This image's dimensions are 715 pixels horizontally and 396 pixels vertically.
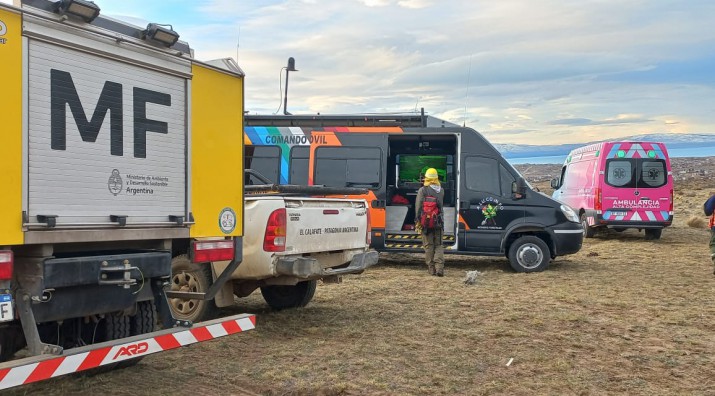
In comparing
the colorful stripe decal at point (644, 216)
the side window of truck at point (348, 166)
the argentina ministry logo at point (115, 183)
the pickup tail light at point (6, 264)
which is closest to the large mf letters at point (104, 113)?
the argentina ministry logo at point (115, 183)

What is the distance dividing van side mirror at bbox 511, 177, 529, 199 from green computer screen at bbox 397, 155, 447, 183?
8.11 feet

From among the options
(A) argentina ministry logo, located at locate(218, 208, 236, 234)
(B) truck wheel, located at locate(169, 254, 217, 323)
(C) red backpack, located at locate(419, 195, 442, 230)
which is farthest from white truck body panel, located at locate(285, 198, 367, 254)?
(C) red backpack, located at locate(419, 195, 442, 230)

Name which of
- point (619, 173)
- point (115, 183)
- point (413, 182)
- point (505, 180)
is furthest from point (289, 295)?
point (619, 173)

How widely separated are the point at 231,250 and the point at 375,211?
7101 mm

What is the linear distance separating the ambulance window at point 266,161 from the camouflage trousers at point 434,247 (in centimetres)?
315

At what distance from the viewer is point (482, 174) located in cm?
1213

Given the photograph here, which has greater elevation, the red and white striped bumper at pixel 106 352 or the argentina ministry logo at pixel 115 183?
the argentina ministry logo at pixel 115 183

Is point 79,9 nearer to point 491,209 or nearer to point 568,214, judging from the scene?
point 491,209

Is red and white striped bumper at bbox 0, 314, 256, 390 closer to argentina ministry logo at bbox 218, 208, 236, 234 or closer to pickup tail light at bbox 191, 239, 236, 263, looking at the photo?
pickup tail light at bbox 191, 239, 236, 263

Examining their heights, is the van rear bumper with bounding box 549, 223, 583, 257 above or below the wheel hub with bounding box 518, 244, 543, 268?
above

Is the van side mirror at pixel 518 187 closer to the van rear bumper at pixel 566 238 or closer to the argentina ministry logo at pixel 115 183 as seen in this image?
the van rear bumper at pixel 566 238

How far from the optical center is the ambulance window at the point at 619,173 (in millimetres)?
16984

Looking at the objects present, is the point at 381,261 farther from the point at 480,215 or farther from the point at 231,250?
the point at 231,250

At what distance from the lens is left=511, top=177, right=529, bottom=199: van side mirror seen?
472 inches
